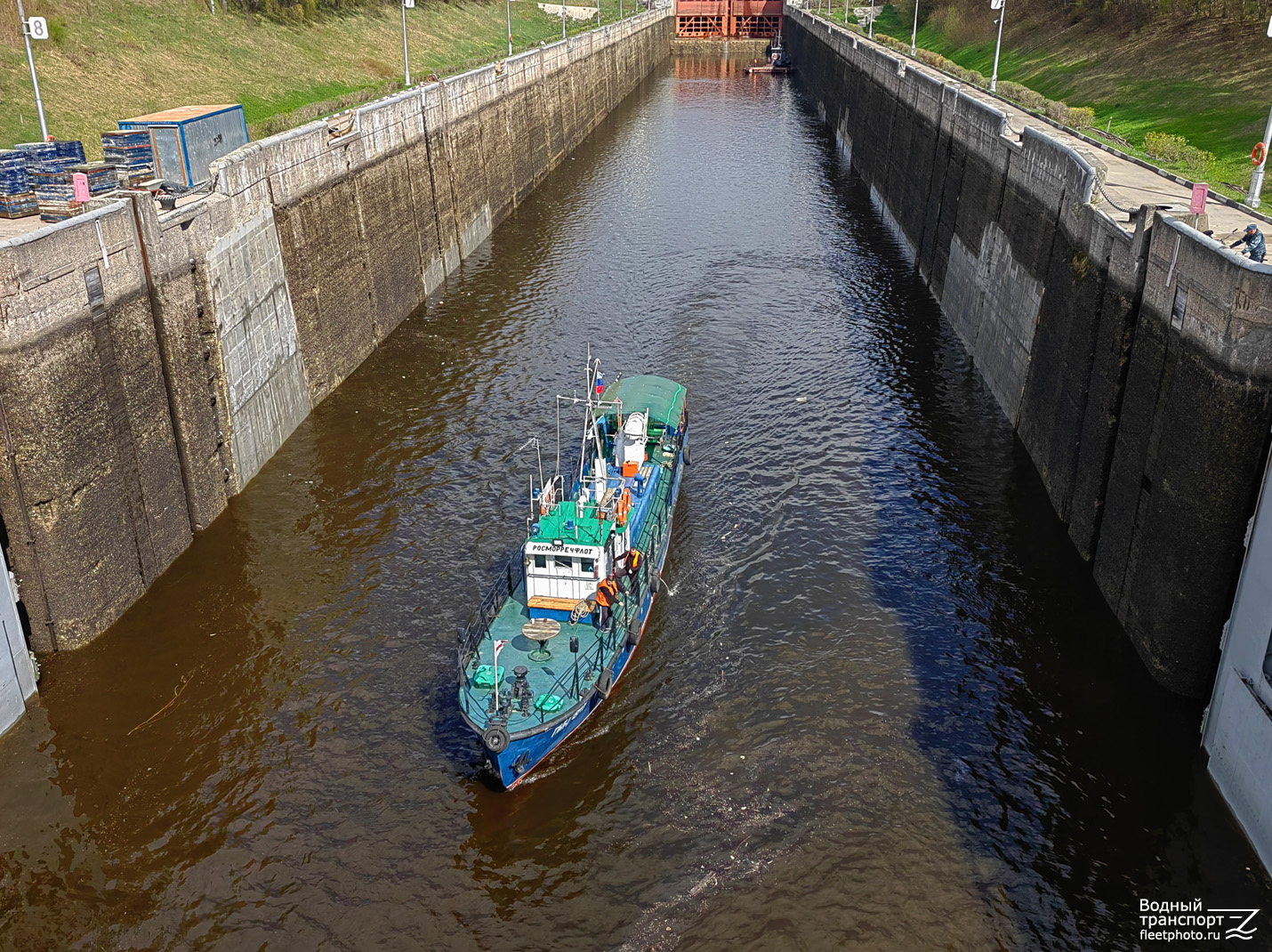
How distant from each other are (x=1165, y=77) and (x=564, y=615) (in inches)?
2214

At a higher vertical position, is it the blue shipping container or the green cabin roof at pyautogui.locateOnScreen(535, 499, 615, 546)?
the blue shipping container

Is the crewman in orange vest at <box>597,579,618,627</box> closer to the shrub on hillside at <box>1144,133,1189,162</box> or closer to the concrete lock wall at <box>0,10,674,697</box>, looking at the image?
the concrete lock wall at <box>0,10,674,697</box>

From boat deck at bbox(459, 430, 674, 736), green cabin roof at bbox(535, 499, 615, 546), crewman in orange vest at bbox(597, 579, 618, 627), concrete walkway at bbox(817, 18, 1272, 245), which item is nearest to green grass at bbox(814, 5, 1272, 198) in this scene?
concrete walkway at bbox(817, 18, 1272, 245)

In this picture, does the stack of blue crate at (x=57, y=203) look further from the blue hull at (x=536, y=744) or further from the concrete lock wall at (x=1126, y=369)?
the concrete lock wall at (x=1126, y=369)

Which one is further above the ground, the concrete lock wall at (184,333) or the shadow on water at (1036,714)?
the concrete lock wall at (184,333)

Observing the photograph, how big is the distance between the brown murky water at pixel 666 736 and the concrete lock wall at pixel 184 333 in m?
1.76

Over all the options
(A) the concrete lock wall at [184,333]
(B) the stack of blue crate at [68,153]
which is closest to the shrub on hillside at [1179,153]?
(A) the concrete lock wall at [184,333]

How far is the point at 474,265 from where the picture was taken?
2410 inches

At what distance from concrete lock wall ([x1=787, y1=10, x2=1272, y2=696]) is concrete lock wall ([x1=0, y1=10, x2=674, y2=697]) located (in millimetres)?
26571

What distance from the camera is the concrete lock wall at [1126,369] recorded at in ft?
73.5

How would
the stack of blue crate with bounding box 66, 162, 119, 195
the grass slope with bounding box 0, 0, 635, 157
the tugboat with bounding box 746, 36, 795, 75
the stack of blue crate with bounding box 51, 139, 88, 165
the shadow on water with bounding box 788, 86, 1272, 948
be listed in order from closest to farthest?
the shadow on water with bounding box 788, 86, 1272, 948
the stack of blue crate with bounding box 66, 162, 119, 195
the stack of blue crate with bounding box 51, 139, 88, 165
the grass slope with bounding box 0, 0, 635, 157
the tugboat with bounding box 746, 36, 795, 75

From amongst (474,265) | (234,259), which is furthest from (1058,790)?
(474,265)

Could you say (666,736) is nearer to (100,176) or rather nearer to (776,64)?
→ (100,176)

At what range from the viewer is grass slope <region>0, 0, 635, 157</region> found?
166 ft
